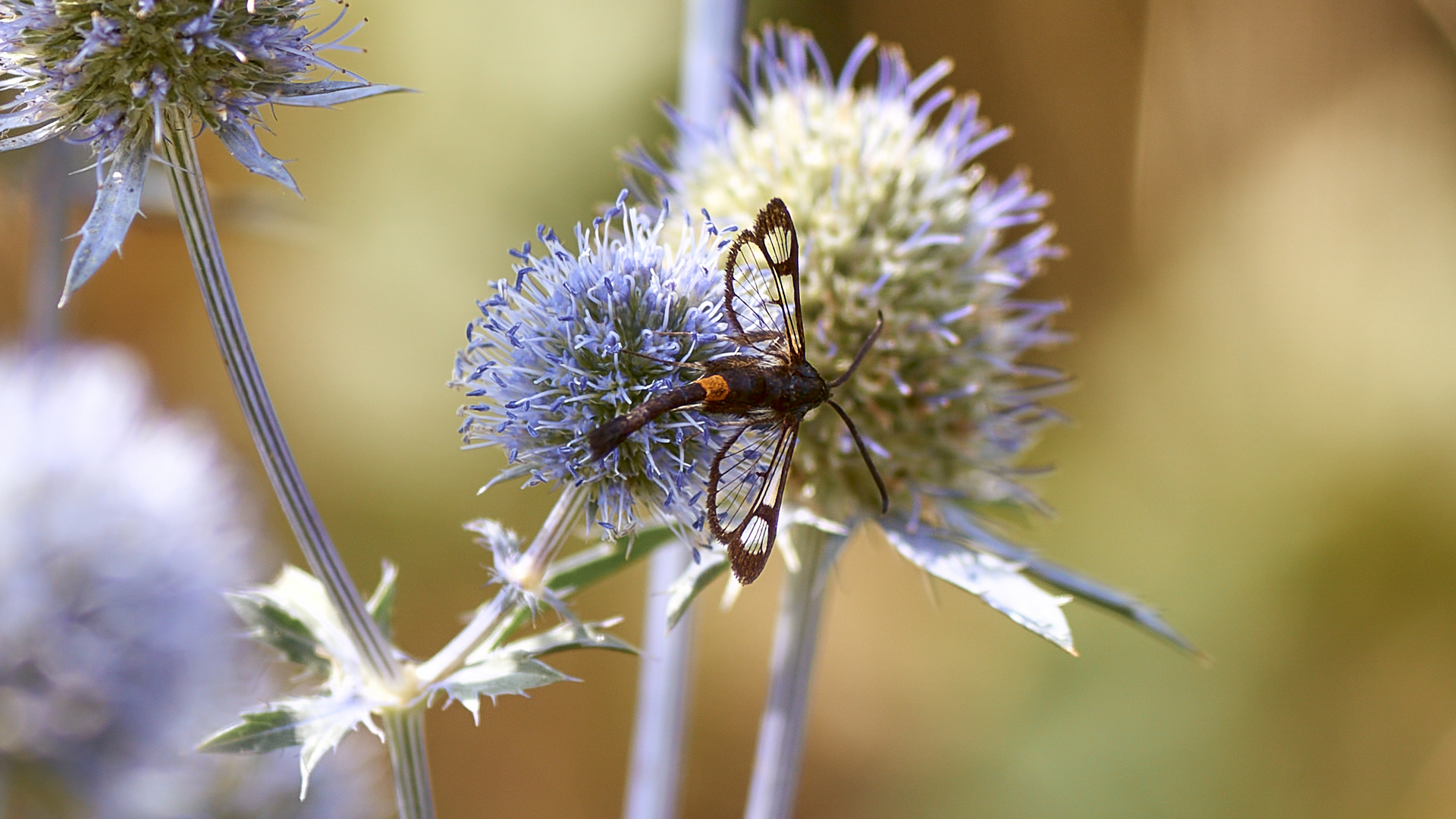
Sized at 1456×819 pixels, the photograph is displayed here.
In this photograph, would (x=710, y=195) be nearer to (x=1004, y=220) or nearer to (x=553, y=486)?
(x=1004, y=220)

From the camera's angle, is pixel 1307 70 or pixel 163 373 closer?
pixel 1307 70

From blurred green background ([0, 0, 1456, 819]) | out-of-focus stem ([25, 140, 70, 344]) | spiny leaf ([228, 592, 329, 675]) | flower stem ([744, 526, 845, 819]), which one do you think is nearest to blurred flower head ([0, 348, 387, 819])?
out-of-focus stem ([25, 140, 70, 344])

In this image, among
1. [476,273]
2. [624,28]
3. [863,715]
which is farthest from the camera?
[863,715]

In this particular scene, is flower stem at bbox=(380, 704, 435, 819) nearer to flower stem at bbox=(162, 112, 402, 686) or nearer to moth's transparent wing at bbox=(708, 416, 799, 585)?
flower stem at bbox=(162, 112, 402, 686)

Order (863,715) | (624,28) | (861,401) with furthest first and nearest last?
(863,715) → (624,28) → (861,401)

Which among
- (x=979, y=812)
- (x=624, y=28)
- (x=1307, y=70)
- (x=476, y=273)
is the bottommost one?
(x=979, y=812)

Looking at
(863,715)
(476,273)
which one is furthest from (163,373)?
(863,715)

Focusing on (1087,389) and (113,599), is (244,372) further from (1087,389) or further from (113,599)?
(1087,389)

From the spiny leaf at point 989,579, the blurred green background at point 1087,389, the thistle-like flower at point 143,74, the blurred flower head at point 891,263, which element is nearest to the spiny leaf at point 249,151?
the thistle-like flower at point 143,74

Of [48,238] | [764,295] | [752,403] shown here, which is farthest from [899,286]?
[48,238]
